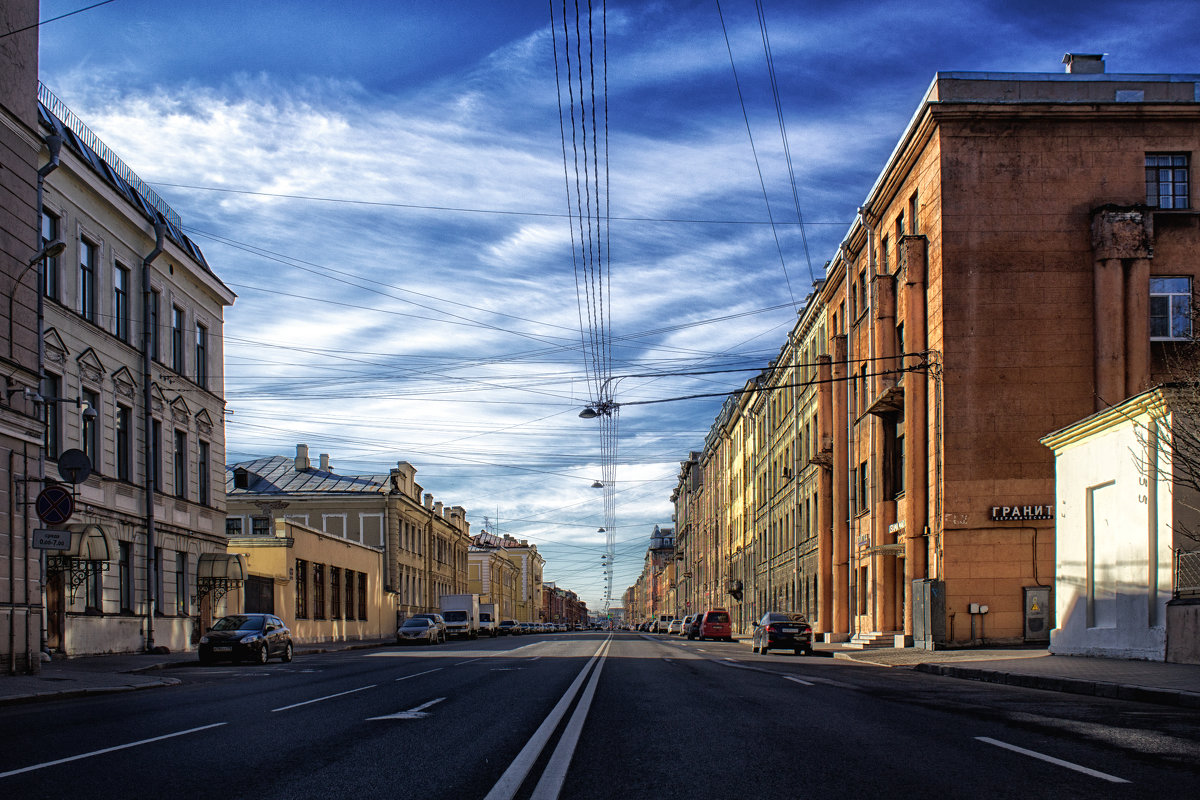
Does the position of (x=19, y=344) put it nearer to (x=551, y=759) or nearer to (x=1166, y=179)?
(x=551, y=759)

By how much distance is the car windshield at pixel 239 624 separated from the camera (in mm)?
26641

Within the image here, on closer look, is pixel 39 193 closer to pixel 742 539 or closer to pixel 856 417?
pixel 856 417

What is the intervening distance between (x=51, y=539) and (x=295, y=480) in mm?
47482

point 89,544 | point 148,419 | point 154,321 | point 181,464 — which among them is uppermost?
point 154,321

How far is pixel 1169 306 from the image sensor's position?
27.8 m

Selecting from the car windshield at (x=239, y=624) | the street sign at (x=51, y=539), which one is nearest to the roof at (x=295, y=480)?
the car windshield at (x=239, y=624)

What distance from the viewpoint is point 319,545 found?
49.1 meters

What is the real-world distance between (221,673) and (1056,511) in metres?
18.4

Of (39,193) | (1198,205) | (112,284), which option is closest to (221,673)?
(39,193)

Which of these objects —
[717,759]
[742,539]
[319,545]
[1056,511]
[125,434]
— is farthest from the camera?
[742,539]

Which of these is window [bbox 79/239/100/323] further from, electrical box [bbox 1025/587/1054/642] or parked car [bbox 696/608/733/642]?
parked car [bbox 696/608/733/642]

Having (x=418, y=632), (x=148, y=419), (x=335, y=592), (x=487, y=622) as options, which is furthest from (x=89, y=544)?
(x=487, y=622)

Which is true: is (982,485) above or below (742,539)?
above

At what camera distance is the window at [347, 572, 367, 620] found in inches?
2282
